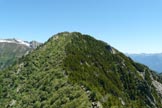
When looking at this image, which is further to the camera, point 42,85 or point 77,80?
point 42,85

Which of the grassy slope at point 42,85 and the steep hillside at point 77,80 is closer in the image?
the grassy slope at point 42,85

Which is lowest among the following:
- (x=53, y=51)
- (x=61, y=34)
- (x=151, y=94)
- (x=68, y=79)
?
(x=151, y=94)

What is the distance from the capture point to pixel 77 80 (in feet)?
283

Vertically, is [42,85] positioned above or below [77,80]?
below

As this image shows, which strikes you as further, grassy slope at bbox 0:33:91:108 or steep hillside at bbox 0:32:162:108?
steep hillside at bbox 0:32:162:108

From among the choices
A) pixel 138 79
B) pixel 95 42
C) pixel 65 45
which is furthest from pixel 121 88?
pixel 95 42

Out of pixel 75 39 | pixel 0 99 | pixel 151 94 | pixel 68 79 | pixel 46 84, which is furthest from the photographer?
pixel 75 39

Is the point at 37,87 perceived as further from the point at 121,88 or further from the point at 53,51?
the point at 121,88

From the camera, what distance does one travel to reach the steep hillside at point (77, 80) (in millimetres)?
78312

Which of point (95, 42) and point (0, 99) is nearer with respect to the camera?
point (0, 99)

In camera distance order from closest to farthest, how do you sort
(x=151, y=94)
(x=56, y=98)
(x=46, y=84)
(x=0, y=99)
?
(x=56, y=98) < (x=46, y=84) < (x=0, y=99) < (x=151, y=94)

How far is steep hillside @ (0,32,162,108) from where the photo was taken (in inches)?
3083

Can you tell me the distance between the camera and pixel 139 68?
150m

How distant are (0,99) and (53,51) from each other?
101 feet
